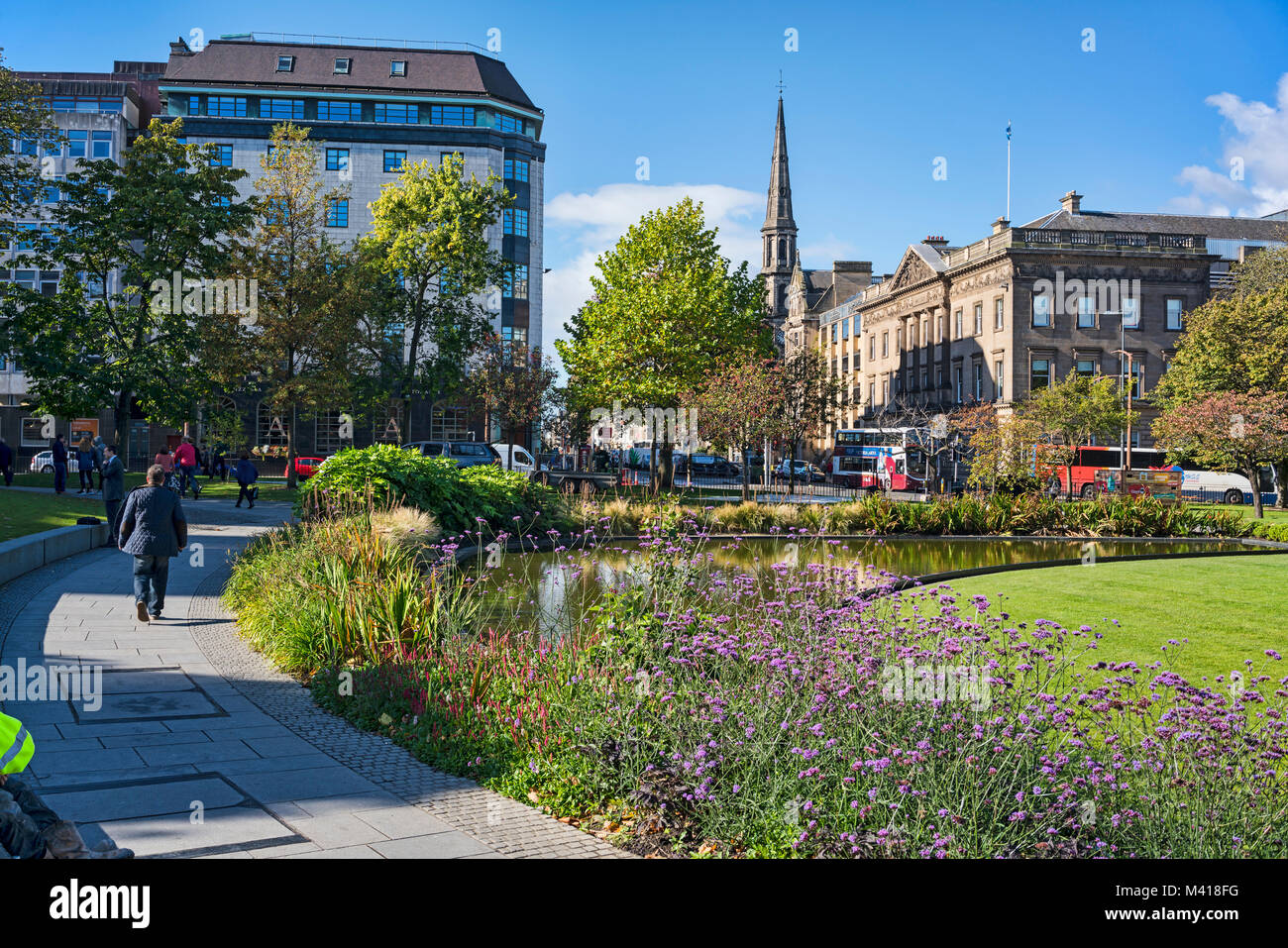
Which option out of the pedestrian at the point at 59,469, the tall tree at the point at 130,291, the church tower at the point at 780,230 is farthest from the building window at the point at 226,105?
the church tower at the point at 780,230

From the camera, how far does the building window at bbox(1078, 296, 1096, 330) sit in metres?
61.2

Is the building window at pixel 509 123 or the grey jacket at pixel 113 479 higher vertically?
the building window at pixel 509 123

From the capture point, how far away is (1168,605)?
13219 mm

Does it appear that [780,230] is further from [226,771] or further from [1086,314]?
[226,771]

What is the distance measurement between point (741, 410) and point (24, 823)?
3508cm

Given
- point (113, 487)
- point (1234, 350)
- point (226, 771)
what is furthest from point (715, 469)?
point (226, 771)

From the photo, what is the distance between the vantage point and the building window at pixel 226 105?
5953 cm

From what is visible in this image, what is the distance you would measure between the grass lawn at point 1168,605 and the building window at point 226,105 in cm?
5654

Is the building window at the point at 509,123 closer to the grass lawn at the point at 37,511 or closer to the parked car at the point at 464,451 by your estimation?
the parked car at the point at 464,451

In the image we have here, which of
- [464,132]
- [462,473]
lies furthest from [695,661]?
[464,132]

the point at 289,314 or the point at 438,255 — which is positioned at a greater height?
the point at 438,255

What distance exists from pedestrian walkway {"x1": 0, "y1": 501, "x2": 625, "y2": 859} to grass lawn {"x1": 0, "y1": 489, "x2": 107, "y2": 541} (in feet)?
27.9

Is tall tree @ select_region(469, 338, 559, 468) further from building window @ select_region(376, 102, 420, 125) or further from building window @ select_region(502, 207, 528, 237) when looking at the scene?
building window @ select_region(376, 102, 420, 125)

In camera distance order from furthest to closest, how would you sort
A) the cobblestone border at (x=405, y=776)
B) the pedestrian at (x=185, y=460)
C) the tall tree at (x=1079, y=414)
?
the tall tree at (x=1079, y=414) < the pedestrian at (x=185, y=460) < the cobblestone border at (x=405, y=776)
